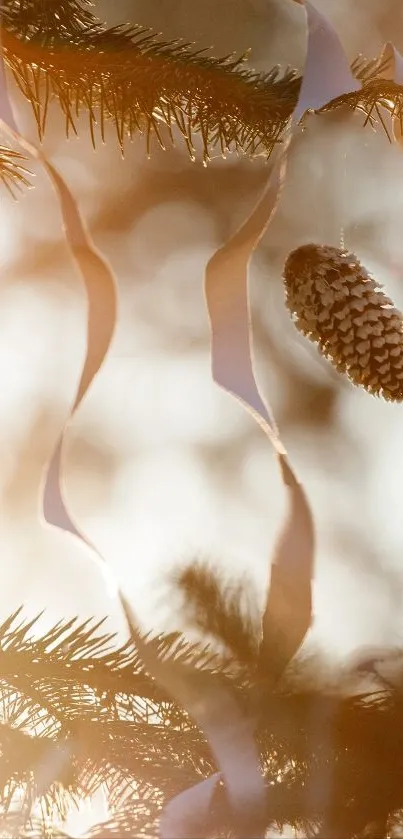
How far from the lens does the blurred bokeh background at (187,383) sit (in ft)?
1.19

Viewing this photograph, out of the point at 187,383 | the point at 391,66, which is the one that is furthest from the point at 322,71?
the point at 187,383

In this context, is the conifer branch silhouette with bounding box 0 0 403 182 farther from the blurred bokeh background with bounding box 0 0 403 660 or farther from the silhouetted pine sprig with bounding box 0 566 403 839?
the silhouetted pine sprig with bounding box 0 566 403 839

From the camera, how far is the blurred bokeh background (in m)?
0.36

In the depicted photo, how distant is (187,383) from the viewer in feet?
1.33

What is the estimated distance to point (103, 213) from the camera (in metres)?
0.43

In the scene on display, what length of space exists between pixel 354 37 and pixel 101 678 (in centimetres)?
37

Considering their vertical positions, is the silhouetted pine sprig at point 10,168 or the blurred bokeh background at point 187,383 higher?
the silhouetted pine sprig at point 10,168

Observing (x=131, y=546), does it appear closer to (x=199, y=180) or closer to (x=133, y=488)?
(x=133, y=488)


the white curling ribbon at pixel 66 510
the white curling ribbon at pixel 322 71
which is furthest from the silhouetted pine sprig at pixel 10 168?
the white curling ribbon at pixel 322 71

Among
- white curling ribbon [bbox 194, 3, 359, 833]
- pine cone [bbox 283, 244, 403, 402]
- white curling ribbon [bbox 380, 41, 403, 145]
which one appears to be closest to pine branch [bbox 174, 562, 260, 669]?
white curling ribbon [bbox 194, 3, 359, 833]

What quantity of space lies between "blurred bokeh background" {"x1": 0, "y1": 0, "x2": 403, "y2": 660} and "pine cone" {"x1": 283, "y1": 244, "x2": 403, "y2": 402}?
0.43 feet

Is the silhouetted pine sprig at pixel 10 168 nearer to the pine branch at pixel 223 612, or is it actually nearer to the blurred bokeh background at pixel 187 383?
the blurred bokeh background at pixel 187 383

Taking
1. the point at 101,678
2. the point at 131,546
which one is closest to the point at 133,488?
the point at 131,546

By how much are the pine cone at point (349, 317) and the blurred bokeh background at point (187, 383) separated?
0.13 meters
